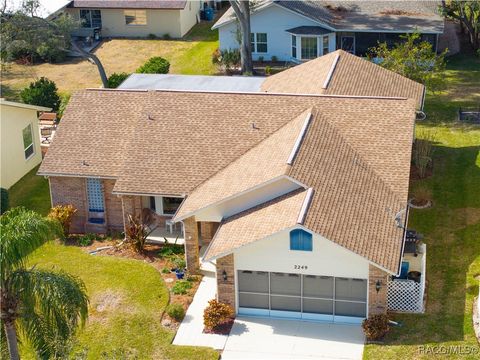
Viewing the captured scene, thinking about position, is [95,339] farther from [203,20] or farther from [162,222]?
[203,20]

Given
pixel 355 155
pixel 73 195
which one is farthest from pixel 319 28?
pixel 73 195

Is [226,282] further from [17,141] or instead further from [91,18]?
[91,18]

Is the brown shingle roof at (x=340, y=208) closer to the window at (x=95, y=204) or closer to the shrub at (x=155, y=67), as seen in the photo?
the window at (x=95, y=204)

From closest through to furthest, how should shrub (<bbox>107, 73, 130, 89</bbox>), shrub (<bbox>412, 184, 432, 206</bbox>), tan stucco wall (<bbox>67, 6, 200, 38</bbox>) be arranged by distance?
shrub (<bbox>412, 184, 432, 206</bbox>) < shrub (<bbox>107, 73, 130, 89</bbox>) < tan stucco wall (<bbox>67, 6, 200, 38</bbox>)

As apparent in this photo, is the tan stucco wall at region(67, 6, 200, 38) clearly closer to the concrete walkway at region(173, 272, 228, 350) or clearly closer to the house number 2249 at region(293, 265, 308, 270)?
the concrete walkway at region(173, 272, 228, 350)

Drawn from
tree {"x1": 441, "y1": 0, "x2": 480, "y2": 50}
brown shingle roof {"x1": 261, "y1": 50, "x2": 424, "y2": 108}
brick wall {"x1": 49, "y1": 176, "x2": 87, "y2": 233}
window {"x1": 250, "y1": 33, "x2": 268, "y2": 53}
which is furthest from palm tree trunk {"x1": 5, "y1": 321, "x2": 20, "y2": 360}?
tree {"x1": 441, "y1": 0, "x2": 480, "y2": 50}

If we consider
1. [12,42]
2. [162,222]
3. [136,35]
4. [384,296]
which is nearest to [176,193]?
[162,222]
